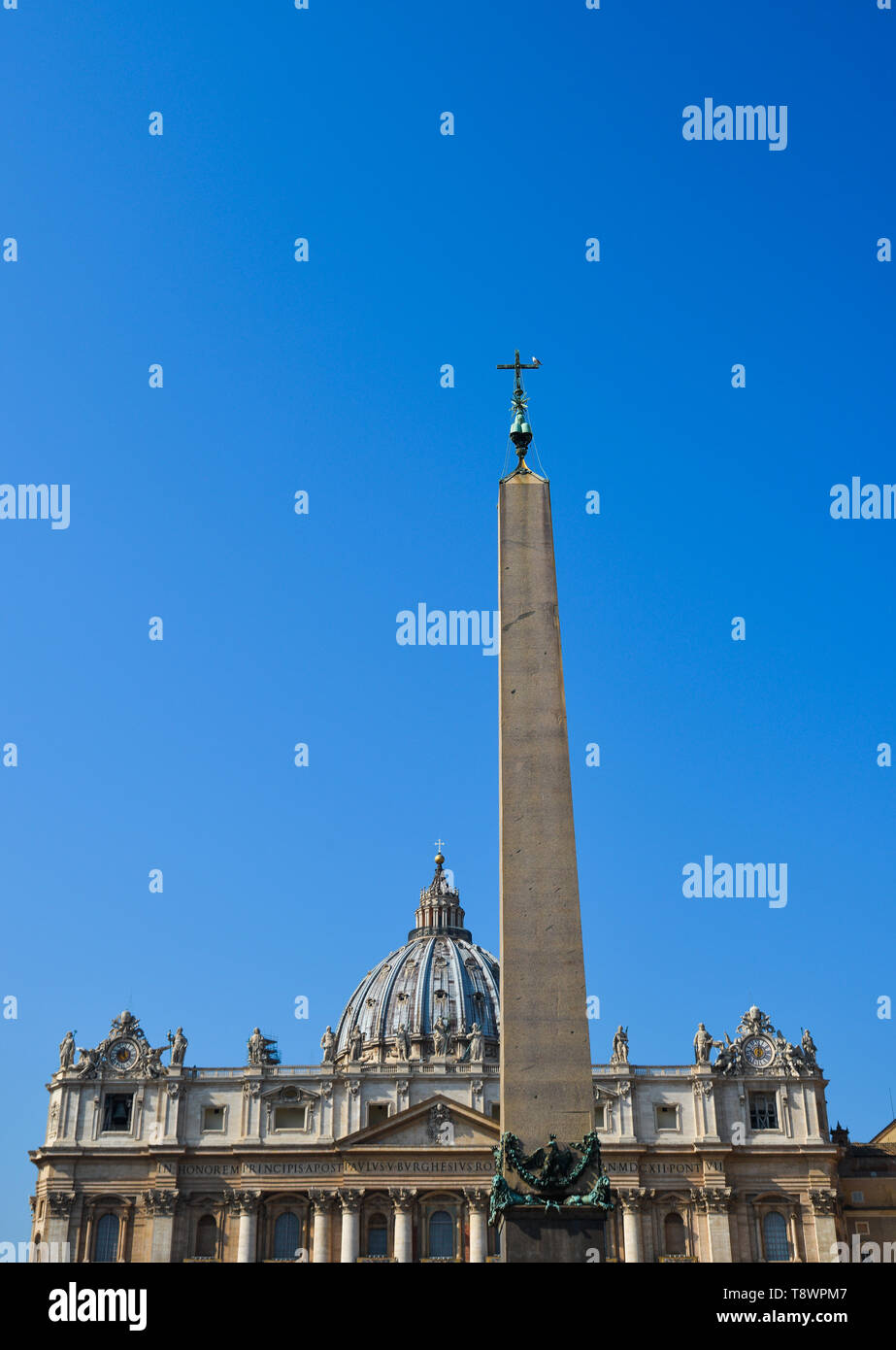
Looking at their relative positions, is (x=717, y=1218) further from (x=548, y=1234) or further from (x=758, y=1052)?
(x=548, y=1234)

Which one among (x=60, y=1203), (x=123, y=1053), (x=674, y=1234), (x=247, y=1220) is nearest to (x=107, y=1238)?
(x=60, y=1203)

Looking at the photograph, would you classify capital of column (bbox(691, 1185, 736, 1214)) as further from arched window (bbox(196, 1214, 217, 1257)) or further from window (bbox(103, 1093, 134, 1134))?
window (bbox(103, 1093, 134, 1134))

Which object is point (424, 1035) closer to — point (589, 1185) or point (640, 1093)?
point (640, 1093)

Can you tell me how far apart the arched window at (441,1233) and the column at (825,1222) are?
1805cm

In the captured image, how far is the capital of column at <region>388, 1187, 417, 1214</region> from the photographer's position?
7569cm

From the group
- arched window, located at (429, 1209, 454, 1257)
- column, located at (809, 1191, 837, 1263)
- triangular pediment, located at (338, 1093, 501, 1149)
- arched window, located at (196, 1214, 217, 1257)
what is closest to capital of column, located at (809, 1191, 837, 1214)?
column, located at (809, 1191, 837, 1263)

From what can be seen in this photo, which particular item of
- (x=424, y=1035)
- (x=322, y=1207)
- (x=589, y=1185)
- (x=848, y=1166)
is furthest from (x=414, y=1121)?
(x=589, y=1185)

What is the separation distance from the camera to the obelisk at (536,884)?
19795 millimetres

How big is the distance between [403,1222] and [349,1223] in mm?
2666

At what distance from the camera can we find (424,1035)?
108 m

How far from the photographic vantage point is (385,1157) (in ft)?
252
